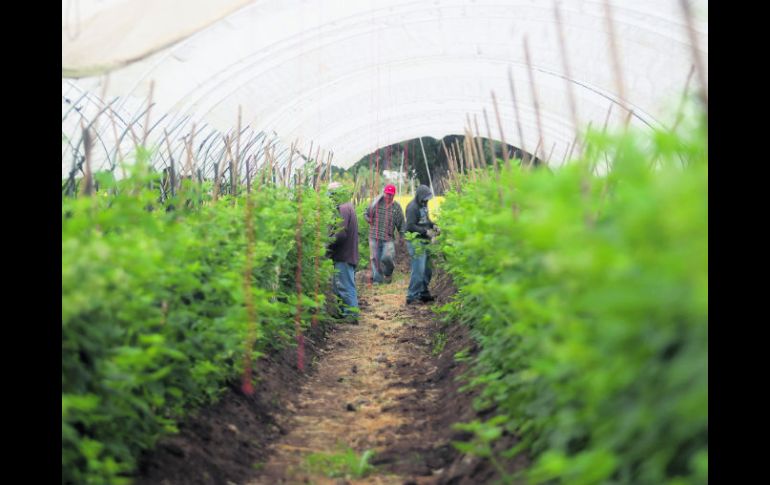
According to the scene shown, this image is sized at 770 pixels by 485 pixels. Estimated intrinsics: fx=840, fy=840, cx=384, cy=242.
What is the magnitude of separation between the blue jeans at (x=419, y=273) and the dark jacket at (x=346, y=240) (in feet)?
5.12

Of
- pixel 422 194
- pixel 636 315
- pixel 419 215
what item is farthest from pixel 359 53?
pixel 636 315

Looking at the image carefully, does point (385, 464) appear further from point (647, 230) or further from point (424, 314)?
point (424, 314)

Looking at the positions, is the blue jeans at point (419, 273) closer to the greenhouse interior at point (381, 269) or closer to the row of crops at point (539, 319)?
the greenhouse interior at point (381, 269)

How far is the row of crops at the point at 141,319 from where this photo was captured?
3.46 metres

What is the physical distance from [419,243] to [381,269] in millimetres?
2615

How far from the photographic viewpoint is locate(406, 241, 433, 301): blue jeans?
12555 millimetres

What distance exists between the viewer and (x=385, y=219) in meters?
13.5

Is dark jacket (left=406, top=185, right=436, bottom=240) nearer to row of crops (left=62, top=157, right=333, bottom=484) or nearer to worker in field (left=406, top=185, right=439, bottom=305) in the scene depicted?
worker in field (left=406, top=185, right=439, bottom=305)

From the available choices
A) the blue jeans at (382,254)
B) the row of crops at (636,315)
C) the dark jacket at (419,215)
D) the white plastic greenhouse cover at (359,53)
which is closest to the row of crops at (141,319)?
the row of crops at (636,315)

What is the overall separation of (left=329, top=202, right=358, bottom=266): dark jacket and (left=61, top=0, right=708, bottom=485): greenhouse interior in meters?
0.03

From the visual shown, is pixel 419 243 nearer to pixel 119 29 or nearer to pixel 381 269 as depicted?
pixel 381 269

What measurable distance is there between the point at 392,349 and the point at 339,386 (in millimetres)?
1818

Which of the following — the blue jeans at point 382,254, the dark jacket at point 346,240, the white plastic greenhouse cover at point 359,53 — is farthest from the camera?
the blue jeans at point 382,254

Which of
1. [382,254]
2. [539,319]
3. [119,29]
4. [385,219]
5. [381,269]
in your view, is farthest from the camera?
[381,269]
